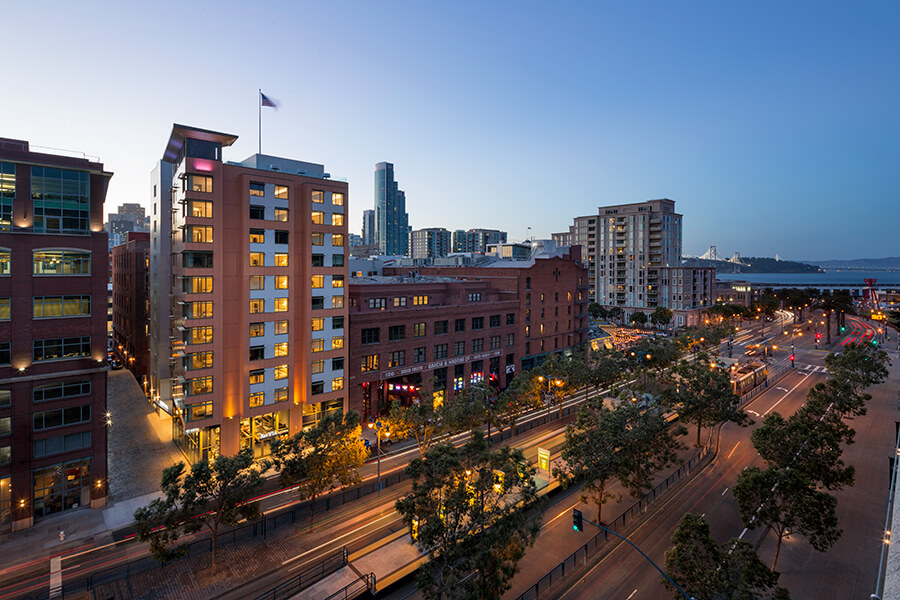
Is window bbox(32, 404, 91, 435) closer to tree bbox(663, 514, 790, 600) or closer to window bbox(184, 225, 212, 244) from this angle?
window bbox(184, 225, 212, 244)

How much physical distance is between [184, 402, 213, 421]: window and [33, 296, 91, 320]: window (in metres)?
13.4

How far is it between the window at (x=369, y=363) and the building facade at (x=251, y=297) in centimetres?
390

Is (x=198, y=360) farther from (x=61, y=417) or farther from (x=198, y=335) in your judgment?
(x=61, y=417)

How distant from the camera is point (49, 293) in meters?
36.7

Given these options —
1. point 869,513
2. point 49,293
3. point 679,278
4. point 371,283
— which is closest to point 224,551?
point 49,293

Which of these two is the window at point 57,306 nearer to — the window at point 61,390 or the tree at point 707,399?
the window at point 61,390

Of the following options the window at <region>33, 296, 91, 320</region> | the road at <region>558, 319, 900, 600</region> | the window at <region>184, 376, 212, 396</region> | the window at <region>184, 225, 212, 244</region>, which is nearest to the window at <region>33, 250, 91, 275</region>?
the window at <region>33, 296, 91, 320</region>

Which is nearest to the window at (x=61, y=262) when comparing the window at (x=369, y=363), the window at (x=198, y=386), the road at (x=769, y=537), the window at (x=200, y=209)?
the window at (x=200, y=209)

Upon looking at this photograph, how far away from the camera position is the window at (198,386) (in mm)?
45469

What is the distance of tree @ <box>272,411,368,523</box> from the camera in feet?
112

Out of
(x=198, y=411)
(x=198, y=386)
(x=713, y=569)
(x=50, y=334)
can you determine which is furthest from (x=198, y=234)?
(x=713, y=569)

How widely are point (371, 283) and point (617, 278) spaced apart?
129 meters

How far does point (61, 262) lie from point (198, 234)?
11.9 metres

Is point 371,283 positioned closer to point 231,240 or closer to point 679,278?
point 231,240
